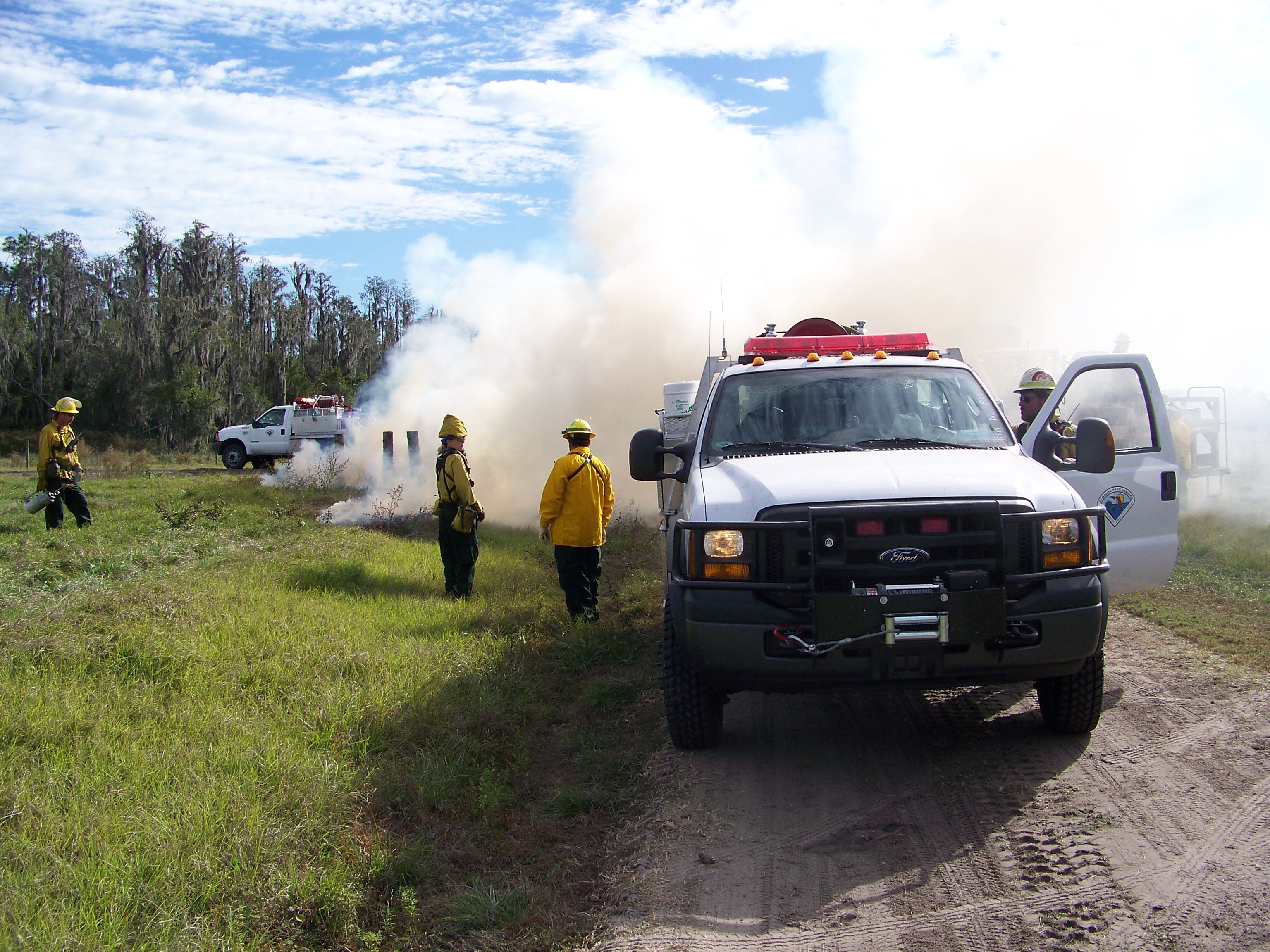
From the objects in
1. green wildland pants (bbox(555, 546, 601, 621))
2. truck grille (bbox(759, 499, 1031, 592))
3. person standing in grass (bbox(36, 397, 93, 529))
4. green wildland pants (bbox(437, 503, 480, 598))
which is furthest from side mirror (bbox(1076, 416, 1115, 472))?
person standing in grass (bbox(36, 397, 93, 529))

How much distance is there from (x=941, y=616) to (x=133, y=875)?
10.5 ft

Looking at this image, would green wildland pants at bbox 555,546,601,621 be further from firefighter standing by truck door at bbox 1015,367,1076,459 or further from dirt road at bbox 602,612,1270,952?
firefighter standing by truck door at bbox 1015,367,1076,459

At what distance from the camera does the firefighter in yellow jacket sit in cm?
835

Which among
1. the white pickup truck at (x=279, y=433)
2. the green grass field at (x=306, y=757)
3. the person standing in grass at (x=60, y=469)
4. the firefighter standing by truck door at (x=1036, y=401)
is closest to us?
the green grass field at (x=306, y=757)

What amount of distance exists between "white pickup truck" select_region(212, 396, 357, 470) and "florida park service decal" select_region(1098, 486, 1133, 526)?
86.1ft

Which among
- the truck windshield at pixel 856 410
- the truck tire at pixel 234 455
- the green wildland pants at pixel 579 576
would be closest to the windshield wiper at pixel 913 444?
the truck windshield at pixel 856 410

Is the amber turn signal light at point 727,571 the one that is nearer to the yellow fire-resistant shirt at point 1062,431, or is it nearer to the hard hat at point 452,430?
the yellow fire-resistant shirt at point 1062,431

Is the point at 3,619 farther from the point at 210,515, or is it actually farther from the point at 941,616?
the point at 210,515

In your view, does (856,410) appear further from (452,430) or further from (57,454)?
(57,454)

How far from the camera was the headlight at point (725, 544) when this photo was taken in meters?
4.43

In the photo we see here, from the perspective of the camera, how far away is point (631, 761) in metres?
5.12

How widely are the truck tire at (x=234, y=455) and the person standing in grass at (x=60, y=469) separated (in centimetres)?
1785

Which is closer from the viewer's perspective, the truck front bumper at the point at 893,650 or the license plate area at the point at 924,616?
the license plate area at the point at 924,616

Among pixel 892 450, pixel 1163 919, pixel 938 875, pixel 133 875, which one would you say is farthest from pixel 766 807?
pixel 133 875
